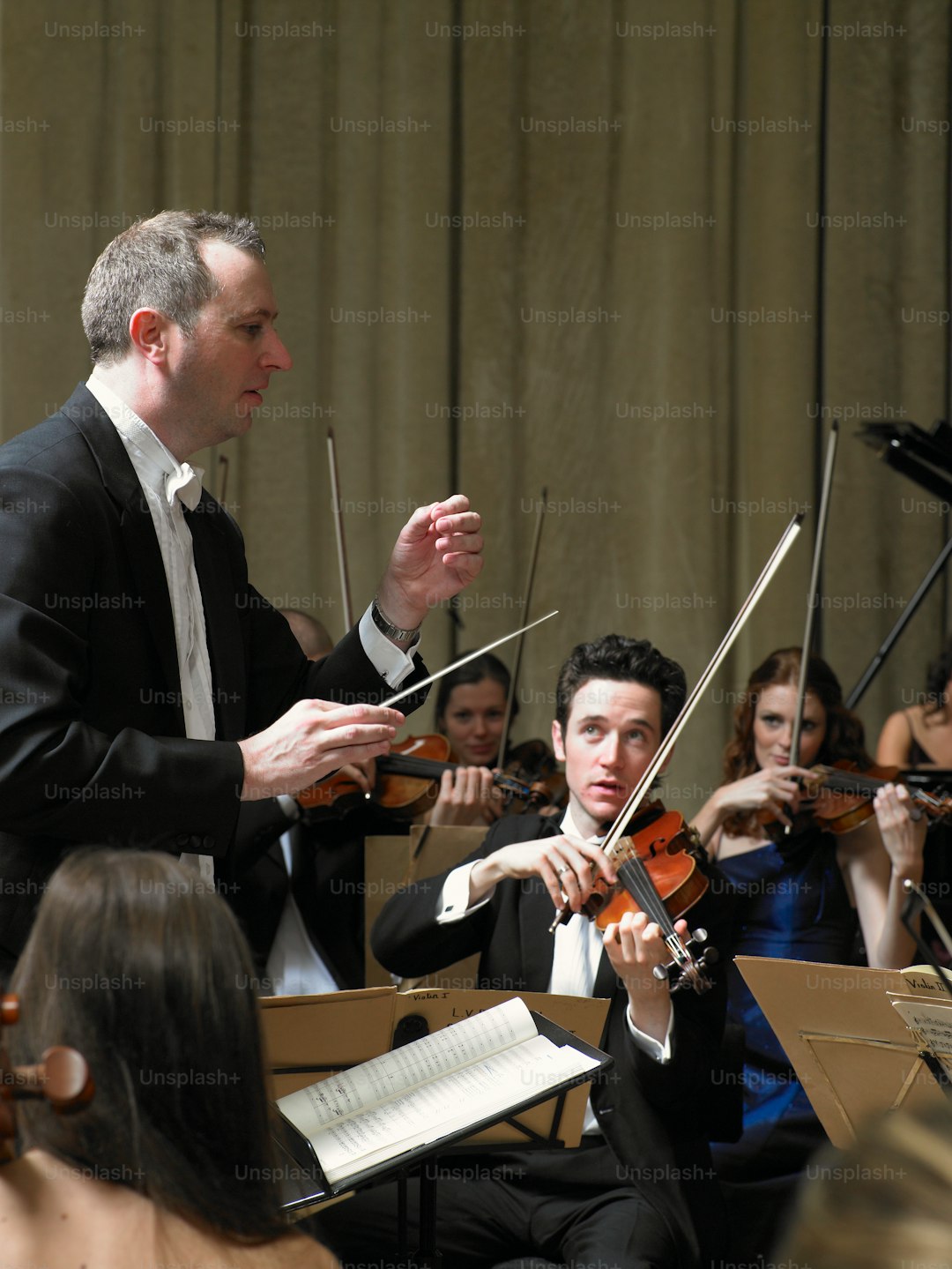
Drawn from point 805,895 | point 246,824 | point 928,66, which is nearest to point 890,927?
point 805,895

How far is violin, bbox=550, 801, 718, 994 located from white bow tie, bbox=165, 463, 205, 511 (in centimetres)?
87

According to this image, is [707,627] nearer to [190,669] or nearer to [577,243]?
[577,243]

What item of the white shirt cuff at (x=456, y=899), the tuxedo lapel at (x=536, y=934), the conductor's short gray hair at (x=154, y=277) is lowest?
the tuxedo lapel at (x=536, y=934)

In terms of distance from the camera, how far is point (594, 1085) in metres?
2.32

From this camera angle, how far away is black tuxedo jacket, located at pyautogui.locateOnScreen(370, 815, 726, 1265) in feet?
7.30

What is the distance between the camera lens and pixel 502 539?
506 cm

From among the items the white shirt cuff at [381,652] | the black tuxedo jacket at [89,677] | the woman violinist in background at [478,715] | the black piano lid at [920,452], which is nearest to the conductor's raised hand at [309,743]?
the black tuxedo jacket at [89,677]

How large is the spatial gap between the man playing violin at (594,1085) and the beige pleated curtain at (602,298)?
92.6 inches

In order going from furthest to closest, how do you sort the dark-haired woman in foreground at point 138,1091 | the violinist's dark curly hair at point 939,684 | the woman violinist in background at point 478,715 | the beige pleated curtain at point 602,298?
the beige pleated curtain at point 602,298 < the violinist's dark curly hair at point 939,684 < the woman violinist in background at point 478,715 < the dark-haired woman in foreground at point 138,1091

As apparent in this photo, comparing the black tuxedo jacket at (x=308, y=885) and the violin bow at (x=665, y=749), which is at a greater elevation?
the violin bow at (x=665, y=749)

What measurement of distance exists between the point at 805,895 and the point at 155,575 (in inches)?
76.9

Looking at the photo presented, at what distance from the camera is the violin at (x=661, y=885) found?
2.16 m

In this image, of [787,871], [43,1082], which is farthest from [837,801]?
[43,1082]

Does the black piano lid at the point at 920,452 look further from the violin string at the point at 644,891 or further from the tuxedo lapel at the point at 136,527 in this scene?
the tuxedo lapel at the point at 136,527
